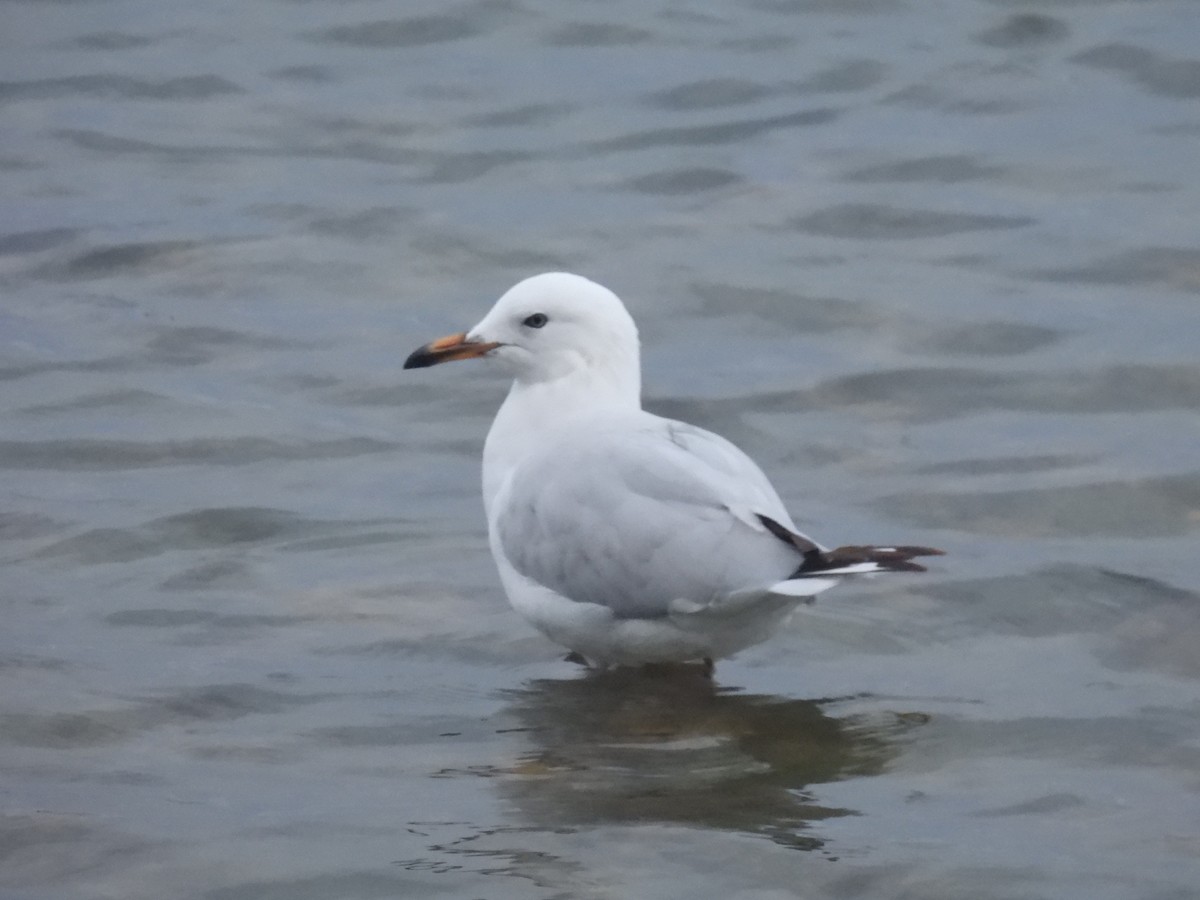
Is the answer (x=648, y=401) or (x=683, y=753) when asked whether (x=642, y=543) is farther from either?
(x=648, y=401)

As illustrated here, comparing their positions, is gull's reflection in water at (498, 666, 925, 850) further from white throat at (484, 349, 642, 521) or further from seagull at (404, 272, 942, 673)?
white throat at (484, 349, 642, 521)

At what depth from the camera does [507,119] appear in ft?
39.2

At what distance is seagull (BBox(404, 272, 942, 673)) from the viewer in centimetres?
520

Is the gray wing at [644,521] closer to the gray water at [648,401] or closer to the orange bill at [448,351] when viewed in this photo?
the gray water at [648,401]

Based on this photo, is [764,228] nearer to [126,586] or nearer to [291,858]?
[126,586]

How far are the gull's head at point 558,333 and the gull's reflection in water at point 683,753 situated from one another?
90 centimetres

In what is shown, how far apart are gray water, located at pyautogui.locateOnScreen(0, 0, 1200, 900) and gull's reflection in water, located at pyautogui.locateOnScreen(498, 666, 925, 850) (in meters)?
0.02

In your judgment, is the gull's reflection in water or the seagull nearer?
the gull's reflection in water

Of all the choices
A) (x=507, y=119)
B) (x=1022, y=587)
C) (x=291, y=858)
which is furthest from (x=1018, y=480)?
(x=507, y=119)

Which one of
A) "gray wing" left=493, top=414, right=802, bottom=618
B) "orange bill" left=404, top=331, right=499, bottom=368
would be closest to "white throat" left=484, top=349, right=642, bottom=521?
"orange bill" left=404, top=331, right=499, bottom=368

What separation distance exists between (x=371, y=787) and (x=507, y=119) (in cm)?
738

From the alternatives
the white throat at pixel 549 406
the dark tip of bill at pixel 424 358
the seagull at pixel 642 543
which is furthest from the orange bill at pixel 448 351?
the seagull at pixel 642 543

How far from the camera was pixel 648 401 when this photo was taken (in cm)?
834

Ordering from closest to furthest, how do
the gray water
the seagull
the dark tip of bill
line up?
1. the gray water
2. the seagull
3. the dark tip of bill
